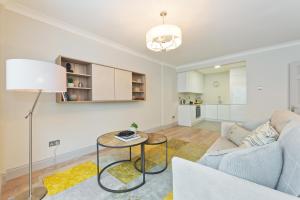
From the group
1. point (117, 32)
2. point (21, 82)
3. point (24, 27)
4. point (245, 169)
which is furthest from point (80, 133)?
point (245, 169)

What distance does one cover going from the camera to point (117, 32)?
2.67 m

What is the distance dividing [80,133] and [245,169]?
107 inches

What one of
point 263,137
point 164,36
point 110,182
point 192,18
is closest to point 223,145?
point 263,137

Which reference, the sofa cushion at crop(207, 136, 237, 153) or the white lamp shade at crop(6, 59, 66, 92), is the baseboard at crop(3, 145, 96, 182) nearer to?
the white lamp shade at crop(6, 59, 66, 92)

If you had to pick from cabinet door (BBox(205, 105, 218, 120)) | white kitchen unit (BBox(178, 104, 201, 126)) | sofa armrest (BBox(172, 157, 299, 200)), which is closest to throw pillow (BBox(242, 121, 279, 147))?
sofa armrest (BBox(172, 157, 299, 200))

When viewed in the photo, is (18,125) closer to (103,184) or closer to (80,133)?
(80,133)

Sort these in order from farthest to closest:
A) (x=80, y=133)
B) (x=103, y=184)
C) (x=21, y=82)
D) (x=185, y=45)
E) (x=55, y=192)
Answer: (x=185, y=45) → (x=80, y=133) → (x=103, y=184) → (x=55, y=192) → (x=21, y=82)

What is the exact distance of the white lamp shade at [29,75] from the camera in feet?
4.03

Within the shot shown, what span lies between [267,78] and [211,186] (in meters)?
3.97

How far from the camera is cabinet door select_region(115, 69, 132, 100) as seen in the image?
9.98 ft

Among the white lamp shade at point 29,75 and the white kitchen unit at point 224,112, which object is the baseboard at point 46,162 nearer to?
A: the white lamp shade at point 29,75

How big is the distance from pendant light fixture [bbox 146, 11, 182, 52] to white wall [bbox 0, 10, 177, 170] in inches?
60.1

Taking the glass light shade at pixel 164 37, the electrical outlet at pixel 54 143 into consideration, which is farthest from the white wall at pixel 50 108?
the glass light shade at pixel 164 37

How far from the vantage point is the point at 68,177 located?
1868 mm
